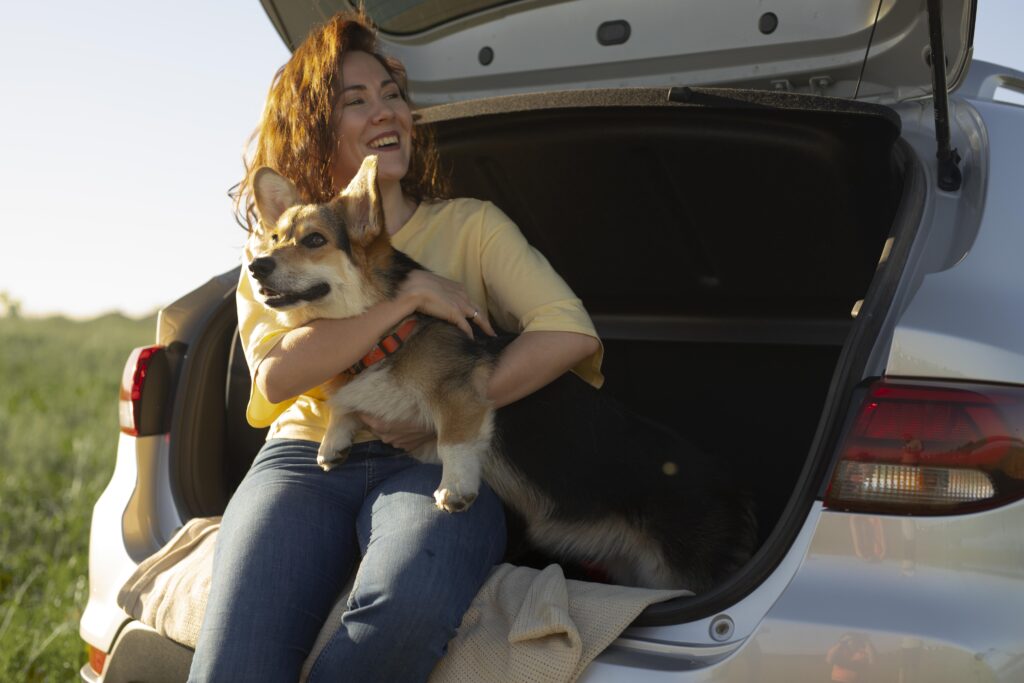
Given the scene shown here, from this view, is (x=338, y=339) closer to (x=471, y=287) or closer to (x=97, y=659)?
(x=471, y=287)

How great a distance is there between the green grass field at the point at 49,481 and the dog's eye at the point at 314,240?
37.2 inches

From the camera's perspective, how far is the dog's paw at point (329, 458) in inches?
92.6

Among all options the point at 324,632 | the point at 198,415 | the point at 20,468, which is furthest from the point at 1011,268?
the point at 20,468

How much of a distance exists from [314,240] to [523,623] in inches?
43.4

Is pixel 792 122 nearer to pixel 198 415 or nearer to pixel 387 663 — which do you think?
pixel 387 663

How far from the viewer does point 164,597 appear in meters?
2.32

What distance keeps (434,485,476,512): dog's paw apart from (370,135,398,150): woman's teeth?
3.49 feet

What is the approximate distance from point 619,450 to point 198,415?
1.26 metres

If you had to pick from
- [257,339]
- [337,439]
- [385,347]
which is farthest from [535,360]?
[257,339]

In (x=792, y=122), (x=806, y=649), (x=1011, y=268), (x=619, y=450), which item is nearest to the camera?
(x=806, y=649)

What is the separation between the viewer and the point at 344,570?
2225mm

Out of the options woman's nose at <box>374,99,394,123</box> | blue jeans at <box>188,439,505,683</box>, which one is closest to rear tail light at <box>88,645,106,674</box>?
blue jeans at <box>188,439,505,683</box>

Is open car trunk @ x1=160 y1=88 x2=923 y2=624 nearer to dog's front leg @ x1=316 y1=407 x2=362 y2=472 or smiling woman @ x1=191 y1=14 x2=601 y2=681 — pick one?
smiling woman @ x1=191 y1=14 x2=601 y2=681

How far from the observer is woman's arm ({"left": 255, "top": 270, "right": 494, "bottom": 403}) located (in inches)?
92.8
